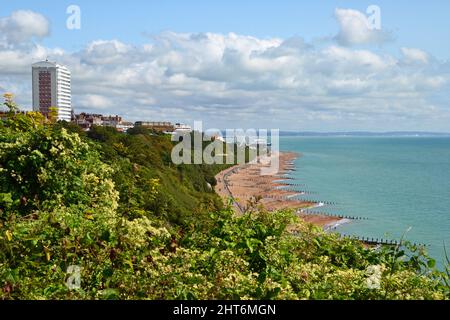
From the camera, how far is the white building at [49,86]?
322ft

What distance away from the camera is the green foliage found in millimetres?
4832

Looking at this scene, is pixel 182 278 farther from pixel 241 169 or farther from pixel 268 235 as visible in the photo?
pixel 241 169

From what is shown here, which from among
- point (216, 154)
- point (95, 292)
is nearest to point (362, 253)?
point (95, 292)

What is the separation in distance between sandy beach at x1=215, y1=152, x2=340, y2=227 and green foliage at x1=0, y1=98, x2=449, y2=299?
4006 centimetres

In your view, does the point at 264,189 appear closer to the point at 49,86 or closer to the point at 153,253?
the point at 49,86

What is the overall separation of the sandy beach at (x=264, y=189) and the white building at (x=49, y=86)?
116ft

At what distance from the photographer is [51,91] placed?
333 feet

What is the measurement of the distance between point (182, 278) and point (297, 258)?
2018 millimetres

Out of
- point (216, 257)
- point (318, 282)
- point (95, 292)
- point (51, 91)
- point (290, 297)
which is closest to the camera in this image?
point (290, 297)

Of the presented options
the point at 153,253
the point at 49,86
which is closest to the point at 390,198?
the point at 49,86

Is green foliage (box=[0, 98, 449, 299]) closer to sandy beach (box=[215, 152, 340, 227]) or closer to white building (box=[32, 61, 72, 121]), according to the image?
sandy beach (box=[215, 152, 340, 227])

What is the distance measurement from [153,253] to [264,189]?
7635 centimetres

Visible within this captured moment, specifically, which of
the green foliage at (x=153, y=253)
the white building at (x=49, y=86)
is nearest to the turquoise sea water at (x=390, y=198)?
the green foliage at (x=153, y=253)

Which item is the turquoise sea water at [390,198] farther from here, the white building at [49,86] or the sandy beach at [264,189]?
the white building at [49,86]
